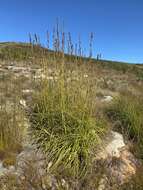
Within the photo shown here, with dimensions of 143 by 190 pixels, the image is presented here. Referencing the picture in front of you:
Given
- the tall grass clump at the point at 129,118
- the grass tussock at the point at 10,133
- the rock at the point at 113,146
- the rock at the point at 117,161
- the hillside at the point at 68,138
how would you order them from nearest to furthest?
the hillside at the point at 68,138
the rock at the point at 117,161
the grass tussock at the point at 10,133
the rock at the point at 113,146
the tall grass clump at the point at 129,118

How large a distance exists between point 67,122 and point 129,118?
1.41 meters

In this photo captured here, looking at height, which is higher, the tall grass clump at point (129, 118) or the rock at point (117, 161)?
the tall grass clump at point (129, 118)

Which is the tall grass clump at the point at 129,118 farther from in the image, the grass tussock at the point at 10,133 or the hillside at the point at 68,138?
the grass tussock at the point at 10,133

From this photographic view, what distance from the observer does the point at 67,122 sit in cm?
490

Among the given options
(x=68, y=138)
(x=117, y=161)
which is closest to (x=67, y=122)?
(x=68, y=138)

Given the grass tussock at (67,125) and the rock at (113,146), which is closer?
the grass tussock at (67,125)

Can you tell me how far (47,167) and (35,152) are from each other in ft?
1.31

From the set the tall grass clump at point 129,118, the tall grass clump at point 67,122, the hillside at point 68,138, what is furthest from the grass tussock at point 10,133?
the tall grass clump at point 129,118

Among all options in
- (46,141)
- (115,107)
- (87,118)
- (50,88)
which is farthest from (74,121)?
(115,107)

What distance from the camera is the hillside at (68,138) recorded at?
13.6 ft

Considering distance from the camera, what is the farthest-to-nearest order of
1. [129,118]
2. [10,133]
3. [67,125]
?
[129,118] < [67,125] < [10,133]

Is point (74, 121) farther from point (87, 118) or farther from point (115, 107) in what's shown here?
point (115, 107)

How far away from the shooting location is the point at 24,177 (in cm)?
399

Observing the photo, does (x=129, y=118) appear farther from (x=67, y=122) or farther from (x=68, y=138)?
(x=68, y=138)
